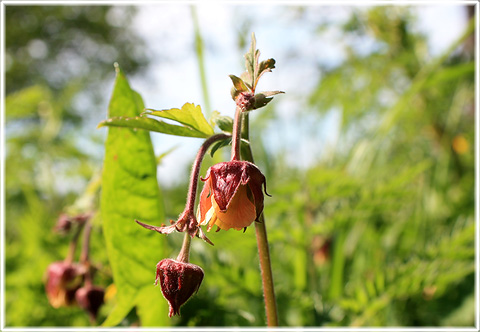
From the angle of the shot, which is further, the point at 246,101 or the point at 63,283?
the point at 63,283

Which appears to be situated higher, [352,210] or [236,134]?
[236,134]

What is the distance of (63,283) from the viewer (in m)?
0.93

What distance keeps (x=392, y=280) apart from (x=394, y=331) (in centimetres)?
12

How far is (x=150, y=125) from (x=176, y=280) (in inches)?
6.6

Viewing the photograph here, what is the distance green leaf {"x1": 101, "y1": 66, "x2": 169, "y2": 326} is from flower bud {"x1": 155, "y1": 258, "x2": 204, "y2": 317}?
18 centimetres

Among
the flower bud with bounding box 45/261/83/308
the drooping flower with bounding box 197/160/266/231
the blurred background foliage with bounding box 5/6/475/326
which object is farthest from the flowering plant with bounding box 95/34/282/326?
the flower bud with bounding box 45/261/83/308

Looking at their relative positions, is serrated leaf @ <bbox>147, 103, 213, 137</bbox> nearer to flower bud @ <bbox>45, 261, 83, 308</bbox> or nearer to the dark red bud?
the dark red bud

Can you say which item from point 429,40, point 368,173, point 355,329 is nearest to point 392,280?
point 355,329

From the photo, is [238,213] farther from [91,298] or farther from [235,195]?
[91,298]

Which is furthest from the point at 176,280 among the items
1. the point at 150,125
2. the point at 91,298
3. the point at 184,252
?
Result: the point at 91,298

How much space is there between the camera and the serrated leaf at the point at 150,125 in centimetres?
48

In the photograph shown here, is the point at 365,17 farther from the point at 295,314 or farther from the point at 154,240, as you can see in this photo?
the point at 154,240

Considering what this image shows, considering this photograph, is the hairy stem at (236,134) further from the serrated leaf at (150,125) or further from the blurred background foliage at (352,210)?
the blurred background foliage at (352,210)

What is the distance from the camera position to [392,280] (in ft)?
2.81
